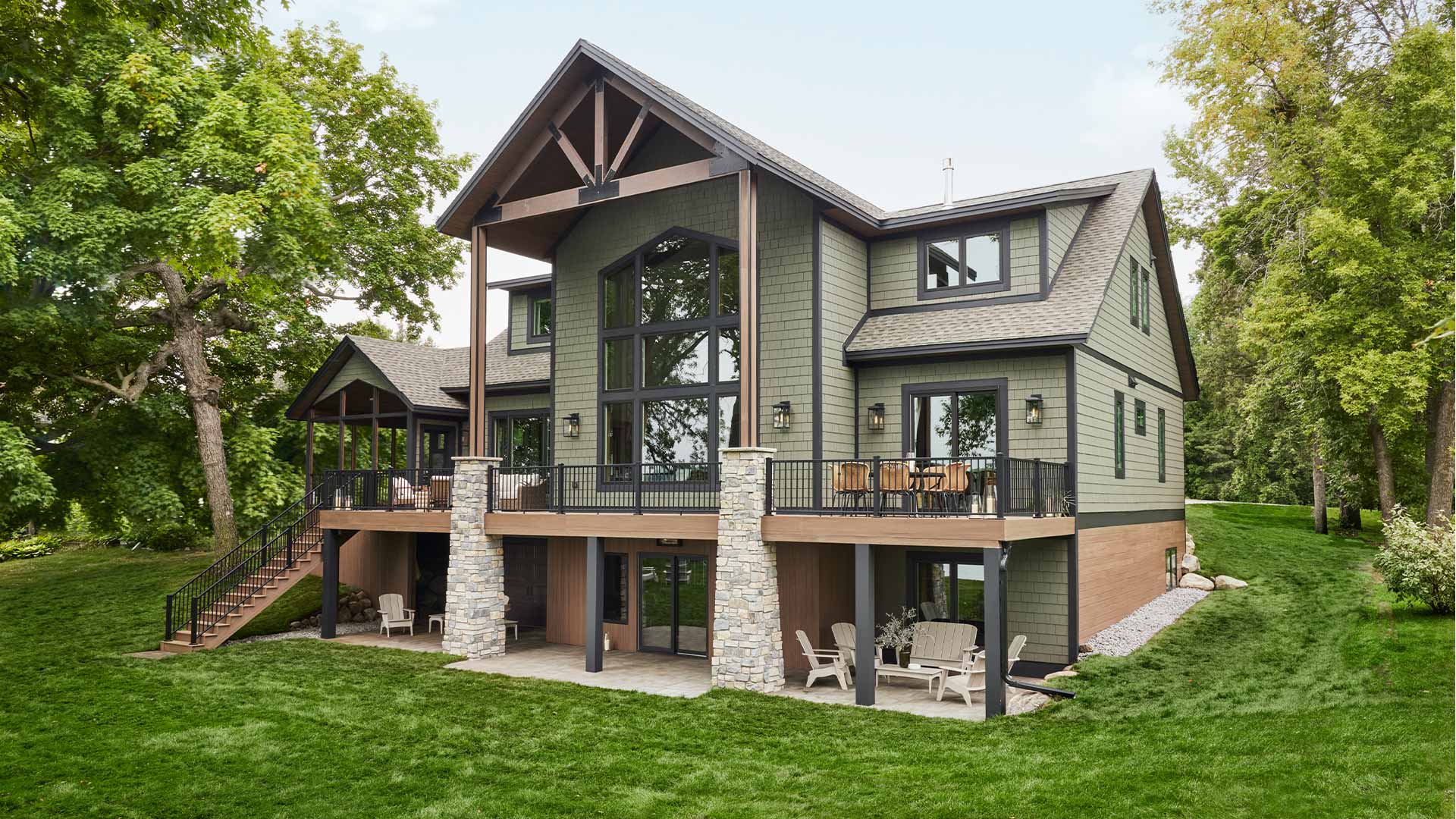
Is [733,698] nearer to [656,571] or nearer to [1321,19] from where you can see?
[656,571]

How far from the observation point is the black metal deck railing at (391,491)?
17.3 m

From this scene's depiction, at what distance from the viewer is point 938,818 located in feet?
24.2

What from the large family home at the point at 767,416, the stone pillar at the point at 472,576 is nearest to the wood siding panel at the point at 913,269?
the large family home at the point at 767,416

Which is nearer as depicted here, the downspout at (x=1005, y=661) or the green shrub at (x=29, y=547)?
the downspout at (x=1005, y=661)

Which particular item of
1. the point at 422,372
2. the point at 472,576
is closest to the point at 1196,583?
the point at 472,576

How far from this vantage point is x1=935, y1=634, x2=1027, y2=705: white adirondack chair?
11.9 meters

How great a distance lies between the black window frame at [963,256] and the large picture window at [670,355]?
9.97ft

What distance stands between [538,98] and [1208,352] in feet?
93.8

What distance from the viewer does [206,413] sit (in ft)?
68.8

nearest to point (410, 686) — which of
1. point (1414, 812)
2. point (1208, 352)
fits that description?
point (1414, 812)

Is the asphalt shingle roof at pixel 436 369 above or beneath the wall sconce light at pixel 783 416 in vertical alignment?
above

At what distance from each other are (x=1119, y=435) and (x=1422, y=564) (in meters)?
4.62

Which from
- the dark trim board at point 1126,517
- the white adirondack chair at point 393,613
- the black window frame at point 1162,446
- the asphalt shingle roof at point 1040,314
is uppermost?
the asphalt shingle roof at point 1040,314

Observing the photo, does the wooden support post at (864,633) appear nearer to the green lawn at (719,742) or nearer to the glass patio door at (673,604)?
the green lawn at (719,742)
